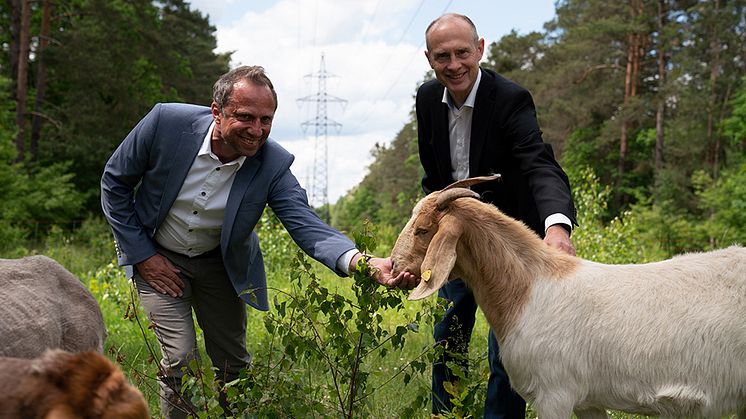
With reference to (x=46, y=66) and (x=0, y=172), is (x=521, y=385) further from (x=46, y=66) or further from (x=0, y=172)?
(x=46, y=66)

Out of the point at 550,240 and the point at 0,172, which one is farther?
the point at 0,172

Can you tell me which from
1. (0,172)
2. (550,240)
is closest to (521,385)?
(550,240)

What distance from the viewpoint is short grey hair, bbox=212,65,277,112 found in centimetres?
435

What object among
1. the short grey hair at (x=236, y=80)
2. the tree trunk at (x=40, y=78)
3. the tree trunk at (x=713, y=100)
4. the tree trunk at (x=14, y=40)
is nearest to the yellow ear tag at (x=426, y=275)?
the short grey hair at (x=236, y=80)

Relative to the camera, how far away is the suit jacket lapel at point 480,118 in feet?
15.4

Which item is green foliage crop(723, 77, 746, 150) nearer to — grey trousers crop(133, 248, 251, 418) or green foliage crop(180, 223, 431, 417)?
grey trousers crop(133, 248, 251, 418)

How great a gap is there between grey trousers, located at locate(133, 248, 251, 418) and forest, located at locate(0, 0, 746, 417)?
43.2 ft

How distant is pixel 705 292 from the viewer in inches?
148

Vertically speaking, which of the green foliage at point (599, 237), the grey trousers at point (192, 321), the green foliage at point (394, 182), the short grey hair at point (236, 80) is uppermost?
the short grey hair at point (236, 80)

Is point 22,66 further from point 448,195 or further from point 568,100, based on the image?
point 448,195

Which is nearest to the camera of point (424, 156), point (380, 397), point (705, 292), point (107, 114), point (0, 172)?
point (705, 292)

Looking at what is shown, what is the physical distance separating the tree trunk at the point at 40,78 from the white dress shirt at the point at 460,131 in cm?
2348

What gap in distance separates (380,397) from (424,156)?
192cm

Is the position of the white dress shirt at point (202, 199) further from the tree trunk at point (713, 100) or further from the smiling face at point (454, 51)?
the tree trunk at point (713, 100)
